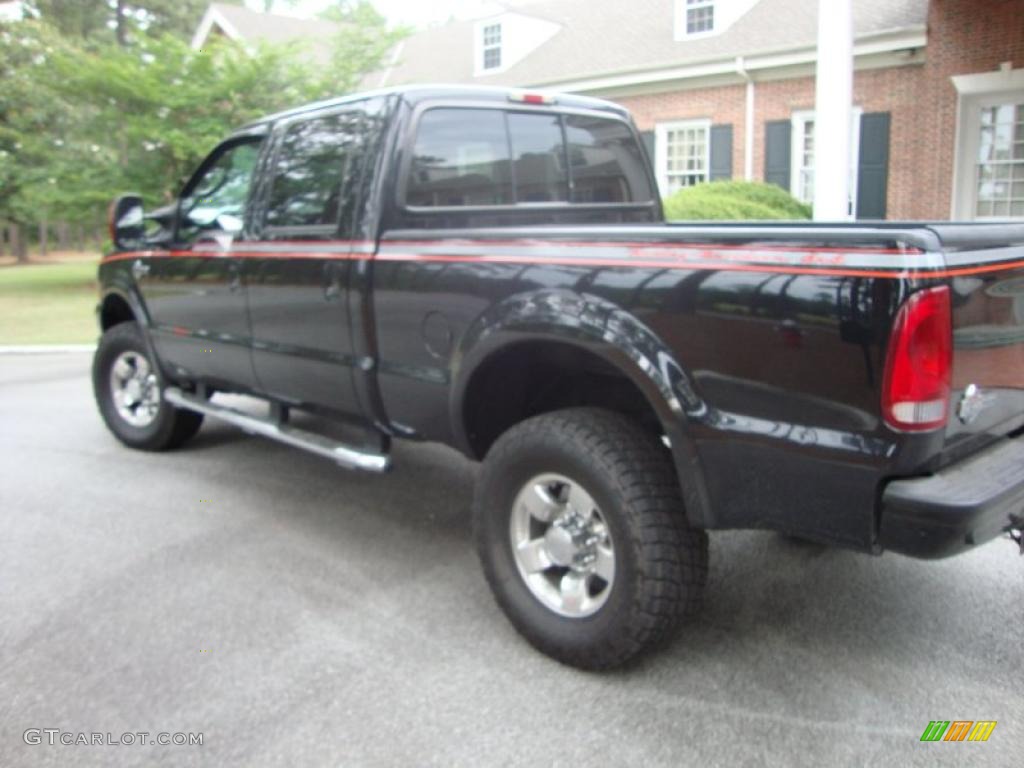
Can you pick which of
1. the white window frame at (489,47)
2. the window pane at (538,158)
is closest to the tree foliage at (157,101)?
the white window frame at (489,47)

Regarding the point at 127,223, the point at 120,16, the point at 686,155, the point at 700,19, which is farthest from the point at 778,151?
the point at 120,16

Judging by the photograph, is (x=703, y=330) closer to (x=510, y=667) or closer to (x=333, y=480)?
(x=510, y=667)

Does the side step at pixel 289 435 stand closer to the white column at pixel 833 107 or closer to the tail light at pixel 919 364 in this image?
the tail light at pixel 919 364

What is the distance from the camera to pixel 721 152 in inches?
671

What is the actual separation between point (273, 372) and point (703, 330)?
258cm

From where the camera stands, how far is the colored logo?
270cm

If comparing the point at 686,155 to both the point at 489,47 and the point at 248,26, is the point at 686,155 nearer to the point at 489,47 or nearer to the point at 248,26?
the point at 489,47

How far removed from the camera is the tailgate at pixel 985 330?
96.0 inches

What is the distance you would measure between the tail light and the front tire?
803mm

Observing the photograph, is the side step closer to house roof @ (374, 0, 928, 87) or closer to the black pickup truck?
the black pickup truck

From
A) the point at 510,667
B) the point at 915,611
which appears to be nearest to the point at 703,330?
the point at 510,667

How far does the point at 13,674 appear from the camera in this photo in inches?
124

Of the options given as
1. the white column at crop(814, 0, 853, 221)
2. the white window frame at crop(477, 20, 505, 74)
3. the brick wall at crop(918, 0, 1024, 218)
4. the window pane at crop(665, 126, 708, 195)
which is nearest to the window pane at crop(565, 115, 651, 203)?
the white column at crop(814, 0, 853, 221)

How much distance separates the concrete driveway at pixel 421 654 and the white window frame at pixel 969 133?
11.7m
